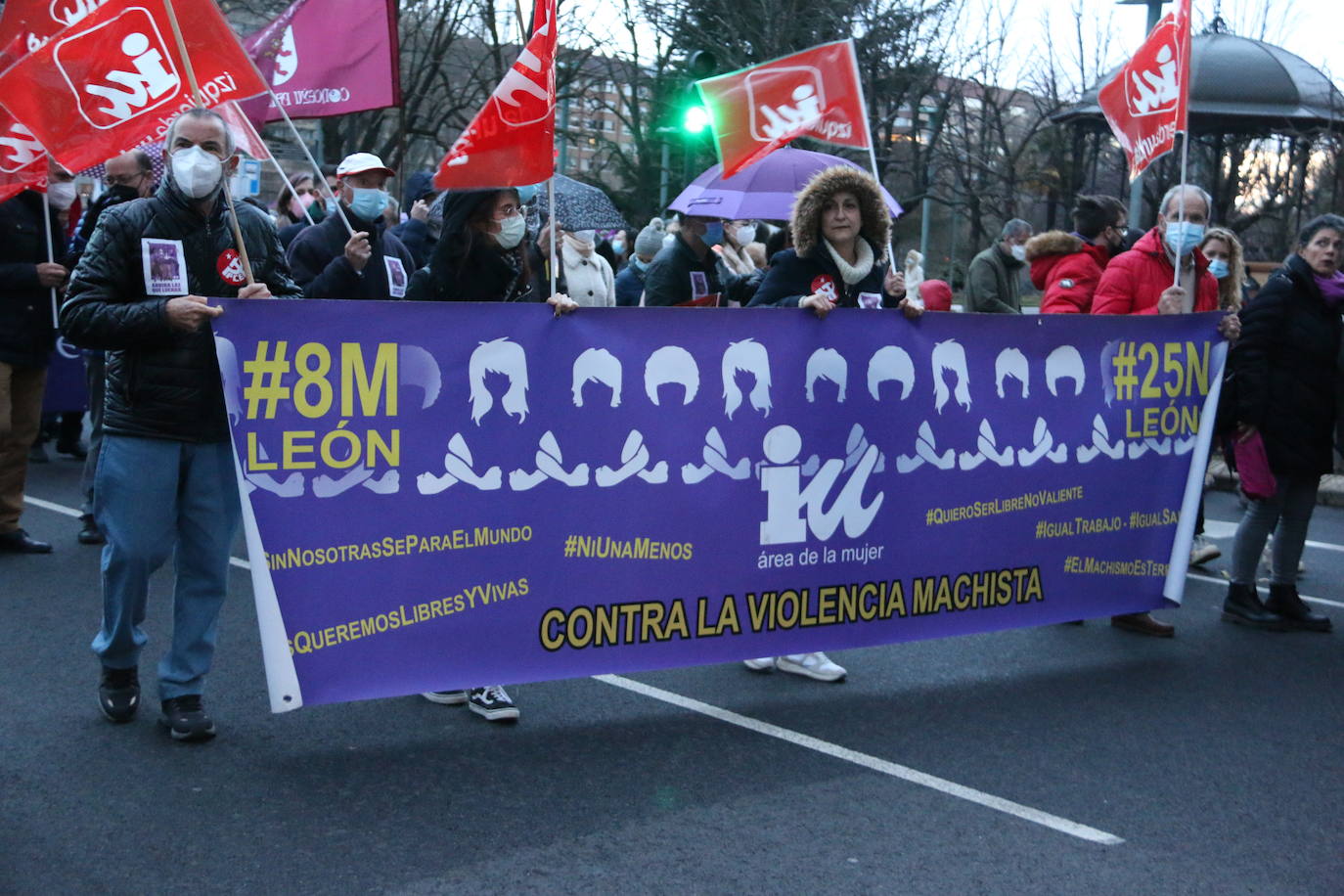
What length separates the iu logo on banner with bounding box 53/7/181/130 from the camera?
4.71 m

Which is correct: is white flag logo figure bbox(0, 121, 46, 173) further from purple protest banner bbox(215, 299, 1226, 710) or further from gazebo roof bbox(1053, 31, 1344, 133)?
gazebo roof bbox(1053, 31, 1344, 133)

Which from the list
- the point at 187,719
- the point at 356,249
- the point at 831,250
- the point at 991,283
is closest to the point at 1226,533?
the point at 991,283

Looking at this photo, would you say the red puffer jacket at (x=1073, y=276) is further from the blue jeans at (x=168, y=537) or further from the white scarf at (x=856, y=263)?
the blue jeans at (x=168, y=537)

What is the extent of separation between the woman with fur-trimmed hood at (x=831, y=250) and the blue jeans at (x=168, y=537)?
2266 mm

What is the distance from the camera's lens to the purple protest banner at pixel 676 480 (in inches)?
181

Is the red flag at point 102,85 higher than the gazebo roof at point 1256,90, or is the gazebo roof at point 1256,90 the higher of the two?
the gazebo roof at point 1256,90

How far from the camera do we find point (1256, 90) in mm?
18953

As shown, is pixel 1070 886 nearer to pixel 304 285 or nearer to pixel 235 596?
pixel 235 596

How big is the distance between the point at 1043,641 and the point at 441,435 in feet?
10.5

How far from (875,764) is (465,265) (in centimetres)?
219

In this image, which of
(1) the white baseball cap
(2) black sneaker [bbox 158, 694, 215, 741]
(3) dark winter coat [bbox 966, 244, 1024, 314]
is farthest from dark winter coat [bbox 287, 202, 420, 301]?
(3) dark winter coat [bbox 966, 244, 1024, 314]

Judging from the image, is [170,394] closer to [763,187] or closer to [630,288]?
[763,187]

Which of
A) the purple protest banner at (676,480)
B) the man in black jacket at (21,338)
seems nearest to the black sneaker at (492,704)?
the purple protest banner at (676,480)

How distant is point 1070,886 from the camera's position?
394cm
